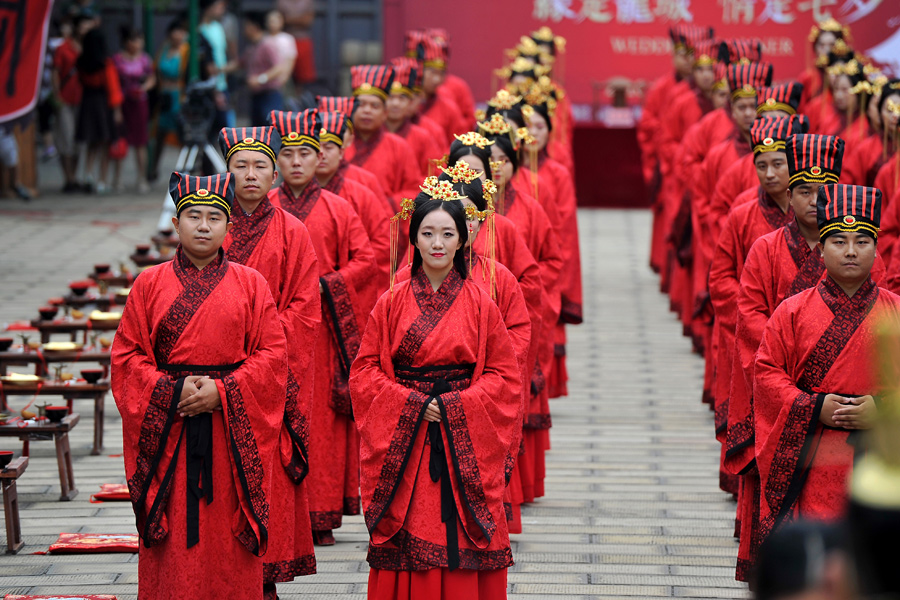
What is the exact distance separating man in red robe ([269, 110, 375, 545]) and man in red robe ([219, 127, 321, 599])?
0.45 m

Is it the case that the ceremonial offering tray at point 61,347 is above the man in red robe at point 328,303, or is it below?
below

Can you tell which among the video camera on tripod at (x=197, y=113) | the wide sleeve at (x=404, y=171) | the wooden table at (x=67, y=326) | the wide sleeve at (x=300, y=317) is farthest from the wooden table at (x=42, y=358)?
the video camera on tripod at (x=197, y=113)

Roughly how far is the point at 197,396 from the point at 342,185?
1.96 meters

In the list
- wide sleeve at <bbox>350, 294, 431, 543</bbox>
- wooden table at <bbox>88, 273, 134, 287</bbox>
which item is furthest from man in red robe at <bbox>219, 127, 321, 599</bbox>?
wooden table at <bbox>88, 273, 134, 287</bbox>

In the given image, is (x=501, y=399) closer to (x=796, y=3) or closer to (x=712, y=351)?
(x=712, y=351)

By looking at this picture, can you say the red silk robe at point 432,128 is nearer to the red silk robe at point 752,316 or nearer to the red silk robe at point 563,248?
the red silk robe at point 563,248

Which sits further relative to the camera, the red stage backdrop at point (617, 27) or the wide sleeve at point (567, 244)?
the red stage backdrop at point (617, 27)

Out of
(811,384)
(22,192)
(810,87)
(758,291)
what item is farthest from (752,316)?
(22,192)

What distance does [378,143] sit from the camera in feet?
23.8

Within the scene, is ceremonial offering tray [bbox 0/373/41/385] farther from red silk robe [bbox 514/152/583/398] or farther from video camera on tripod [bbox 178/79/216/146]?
video camera on tripod [bbox 178/79/216/146]

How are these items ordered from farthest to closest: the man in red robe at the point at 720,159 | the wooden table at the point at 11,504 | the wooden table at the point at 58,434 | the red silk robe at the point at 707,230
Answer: the man in red robe at the point at 720,159 < the red silk robe at the point at 707,230 < the wooden table at the point at 58,434 < the wooden table at the point at 11,504

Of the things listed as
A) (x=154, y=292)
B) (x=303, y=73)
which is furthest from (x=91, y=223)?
(x=154, y=292)

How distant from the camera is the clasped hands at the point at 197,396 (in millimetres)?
3988

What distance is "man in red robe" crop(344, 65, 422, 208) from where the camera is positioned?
7.07 meters
